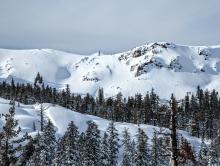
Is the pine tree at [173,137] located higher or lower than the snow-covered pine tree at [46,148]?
higher

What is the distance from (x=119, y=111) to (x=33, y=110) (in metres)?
34.9

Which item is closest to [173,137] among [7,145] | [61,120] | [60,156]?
[7,145]

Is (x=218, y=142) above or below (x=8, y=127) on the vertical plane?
below

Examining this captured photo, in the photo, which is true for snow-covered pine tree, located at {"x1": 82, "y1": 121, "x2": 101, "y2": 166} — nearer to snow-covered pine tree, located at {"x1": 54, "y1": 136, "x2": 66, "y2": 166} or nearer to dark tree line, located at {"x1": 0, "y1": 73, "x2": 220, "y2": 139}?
snow-covered pine tree, located at {"x1": 54, "y1": 136, "x2": 66, "y2": 166}

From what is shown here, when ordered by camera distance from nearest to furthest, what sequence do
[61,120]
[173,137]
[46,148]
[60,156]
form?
1. [173,137]
2. [46,148]
3. [60,156]
4. [61,120]

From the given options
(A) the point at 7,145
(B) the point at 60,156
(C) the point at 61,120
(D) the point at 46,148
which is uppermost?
(A) the point at 7,145

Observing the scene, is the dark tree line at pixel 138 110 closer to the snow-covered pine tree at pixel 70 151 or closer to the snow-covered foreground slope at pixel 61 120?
the snow-covered foreground slope at pixel 61 120

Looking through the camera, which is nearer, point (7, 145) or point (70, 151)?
point (7, 145)

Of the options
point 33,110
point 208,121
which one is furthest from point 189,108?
point 33,110

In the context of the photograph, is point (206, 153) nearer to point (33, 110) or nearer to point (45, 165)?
point (45, 165)

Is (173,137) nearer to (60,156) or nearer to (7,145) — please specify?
(7,145)

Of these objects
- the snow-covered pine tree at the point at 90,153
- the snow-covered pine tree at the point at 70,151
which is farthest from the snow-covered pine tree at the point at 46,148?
the snow-covered pine tree at the point at 90,153

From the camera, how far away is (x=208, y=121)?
16638 cm

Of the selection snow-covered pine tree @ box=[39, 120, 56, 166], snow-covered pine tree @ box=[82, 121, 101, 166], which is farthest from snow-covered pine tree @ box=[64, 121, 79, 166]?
snow-covered pine tree @ box=[82, 121, 101, 166]
